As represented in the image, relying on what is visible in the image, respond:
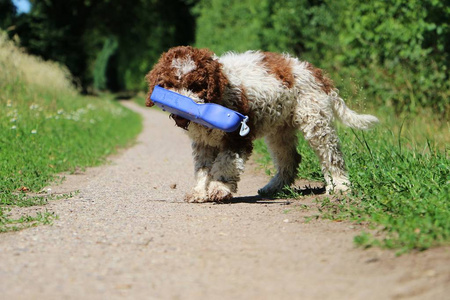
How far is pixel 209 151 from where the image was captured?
611cm

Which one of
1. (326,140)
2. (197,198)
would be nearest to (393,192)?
(326,140)

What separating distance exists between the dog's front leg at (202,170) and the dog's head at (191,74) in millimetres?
690

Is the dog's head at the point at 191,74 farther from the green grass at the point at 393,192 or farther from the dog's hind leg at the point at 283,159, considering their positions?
the green grass at the point at 393,192

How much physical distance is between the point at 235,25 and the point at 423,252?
54.1 ft

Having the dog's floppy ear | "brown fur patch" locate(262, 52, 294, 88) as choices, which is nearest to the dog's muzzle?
the dog's floppy ear

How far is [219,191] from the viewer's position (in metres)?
5.84

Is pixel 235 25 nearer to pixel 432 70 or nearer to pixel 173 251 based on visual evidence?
pixel 432 70

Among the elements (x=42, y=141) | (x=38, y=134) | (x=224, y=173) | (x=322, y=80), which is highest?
(x=322, y=80)

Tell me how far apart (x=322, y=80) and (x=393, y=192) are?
1823 millimetres

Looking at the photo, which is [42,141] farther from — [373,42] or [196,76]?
[373,42]

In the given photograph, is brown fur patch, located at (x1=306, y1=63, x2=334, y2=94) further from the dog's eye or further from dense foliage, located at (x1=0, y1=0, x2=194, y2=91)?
dense foliage, located at (x1=0, y1=0, x2=194, y2=91)

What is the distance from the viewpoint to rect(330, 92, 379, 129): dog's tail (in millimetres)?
6527

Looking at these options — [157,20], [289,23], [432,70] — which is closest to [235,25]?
[289,23]

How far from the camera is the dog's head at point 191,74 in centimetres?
543
